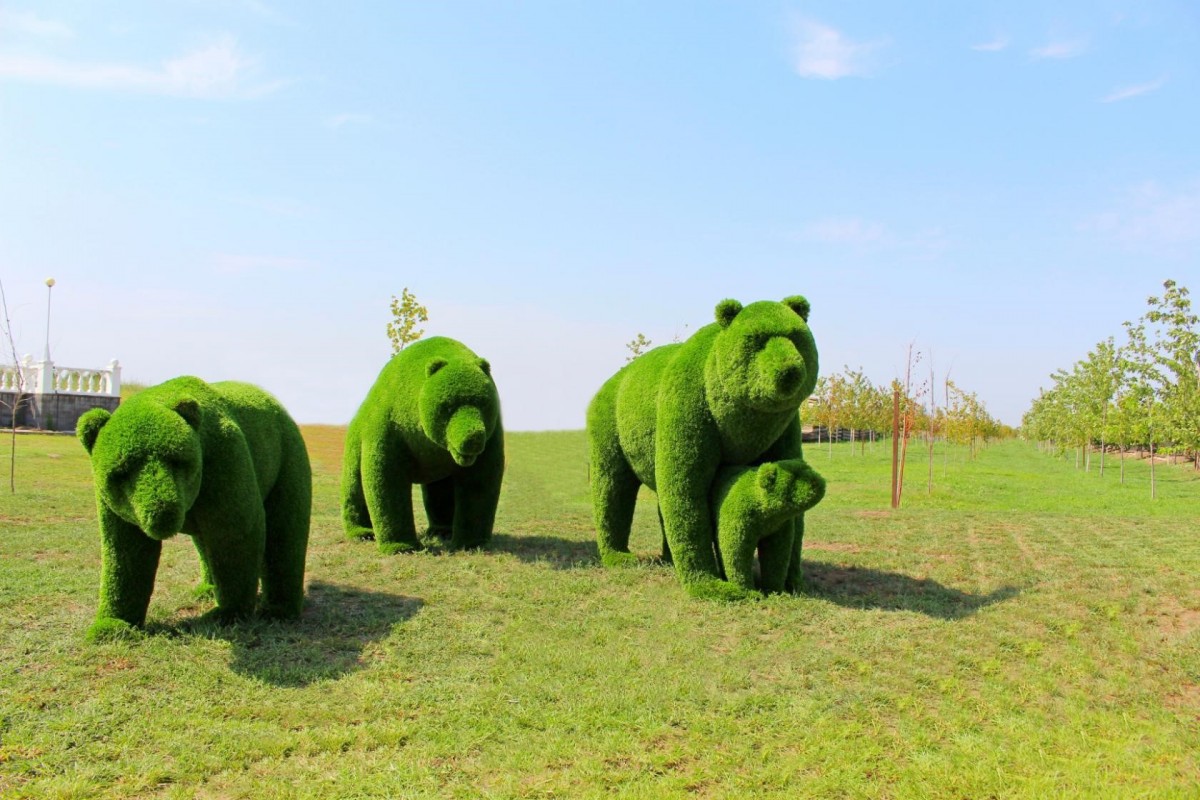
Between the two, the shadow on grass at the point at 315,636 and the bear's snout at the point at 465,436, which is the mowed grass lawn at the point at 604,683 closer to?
the shadow on grass at the point at 315,636

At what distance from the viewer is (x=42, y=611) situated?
716cm

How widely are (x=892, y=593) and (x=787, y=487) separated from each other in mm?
2108

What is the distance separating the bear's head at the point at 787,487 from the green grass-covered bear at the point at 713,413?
51cm

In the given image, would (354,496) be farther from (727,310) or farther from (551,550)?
(727,310)

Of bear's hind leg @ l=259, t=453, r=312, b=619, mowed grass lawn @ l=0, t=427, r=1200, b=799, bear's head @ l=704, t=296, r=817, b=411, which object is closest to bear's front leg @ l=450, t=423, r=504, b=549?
mowed grass lawn @ l=0, t=427, r=1200, b=799

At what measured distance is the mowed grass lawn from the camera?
4.73 metres

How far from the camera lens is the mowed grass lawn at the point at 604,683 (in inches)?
186

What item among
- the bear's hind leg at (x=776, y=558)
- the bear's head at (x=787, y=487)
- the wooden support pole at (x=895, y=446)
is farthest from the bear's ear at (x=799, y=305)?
the wooden support pole at (x=895, y=446)

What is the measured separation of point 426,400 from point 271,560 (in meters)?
2.53

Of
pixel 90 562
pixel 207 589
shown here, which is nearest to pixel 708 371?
pixel 207 589

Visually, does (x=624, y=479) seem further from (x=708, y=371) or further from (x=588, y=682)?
(x=588, y=682)

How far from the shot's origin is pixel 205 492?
20.3 ft

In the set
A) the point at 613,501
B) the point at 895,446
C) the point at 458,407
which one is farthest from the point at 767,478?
the point at 895,446

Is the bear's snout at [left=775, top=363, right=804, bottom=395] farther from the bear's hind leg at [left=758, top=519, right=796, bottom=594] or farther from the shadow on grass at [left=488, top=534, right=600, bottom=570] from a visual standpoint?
the shadow on grass at [left=488, top=534, right=600, bottom=570]
